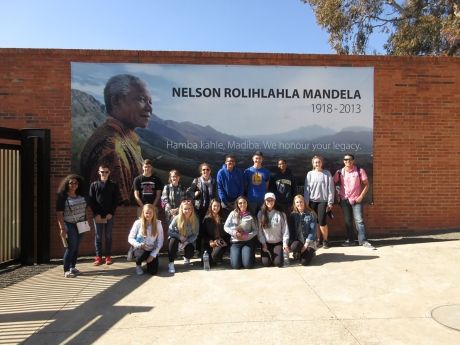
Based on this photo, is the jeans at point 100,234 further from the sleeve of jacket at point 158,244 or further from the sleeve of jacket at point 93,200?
the sleeve of jacket at point 158,244

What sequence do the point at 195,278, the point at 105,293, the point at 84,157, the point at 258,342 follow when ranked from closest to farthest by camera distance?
the point at 258,342
the point at 105,293
the point at 195,278
the point at 84,157

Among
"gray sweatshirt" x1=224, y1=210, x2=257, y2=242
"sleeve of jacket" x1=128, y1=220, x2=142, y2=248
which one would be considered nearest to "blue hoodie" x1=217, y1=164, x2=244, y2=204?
"gray sweatshirt" x1=224, y1=210, x2=257, y2=242

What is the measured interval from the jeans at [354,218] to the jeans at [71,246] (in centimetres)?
470

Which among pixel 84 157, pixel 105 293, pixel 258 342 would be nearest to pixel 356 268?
pixel 258 342

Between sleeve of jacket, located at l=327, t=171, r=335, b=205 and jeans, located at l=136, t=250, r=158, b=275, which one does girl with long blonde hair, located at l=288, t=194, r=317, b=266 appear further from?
jeans, located at l=136, t=250, r=158, b=275

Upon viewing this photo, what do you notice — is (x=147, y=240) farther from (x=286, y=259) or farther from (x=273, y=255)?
(x=286, y=259)

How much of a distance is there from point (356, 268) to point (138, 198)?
12.3 feet

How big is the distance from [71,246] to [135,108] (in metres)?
3.07

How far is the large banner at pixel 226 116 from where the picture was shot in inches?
339

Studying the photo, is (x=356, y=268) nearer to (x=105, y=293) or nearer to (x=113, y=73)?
(x=105, y=293)

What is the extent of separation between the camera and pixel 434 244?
8031mm

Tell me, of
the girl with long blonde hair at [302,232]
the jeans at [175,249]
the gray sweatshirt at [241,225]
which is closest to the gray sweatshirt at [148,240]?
the jeans at [175,249]

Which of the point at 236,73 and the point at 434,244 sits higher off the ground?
the point at 236,73

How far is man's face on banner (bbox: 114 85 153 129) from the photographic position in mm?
8664
